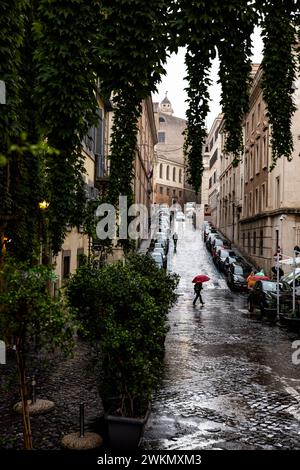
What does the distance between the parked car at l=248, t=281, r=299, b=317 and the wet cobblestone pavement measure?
3.35 feet

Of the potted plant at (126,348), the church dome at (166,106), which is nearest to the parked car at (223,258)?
the potted plant at (126,348)

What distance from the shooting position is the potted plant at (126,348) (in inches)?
289

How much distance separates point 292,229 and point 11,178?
89.7 ft

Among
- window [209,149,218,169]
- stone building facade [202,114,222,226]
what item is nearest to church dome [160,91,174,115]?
stone building facade [202,114,222,226]

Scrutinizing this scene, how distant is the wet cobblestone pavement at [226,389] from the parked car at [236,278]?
35.1 feet

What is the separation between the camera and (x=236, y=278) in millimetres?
33312

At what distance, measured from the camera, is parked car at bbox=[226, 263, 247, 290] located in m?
33.1

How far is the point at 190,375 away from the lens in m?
12.2

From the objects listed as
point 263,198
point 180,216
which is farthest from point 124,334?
point 180,216

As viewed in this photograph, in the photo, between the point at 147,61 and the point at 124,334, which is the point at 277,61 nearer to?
the point at 147,61

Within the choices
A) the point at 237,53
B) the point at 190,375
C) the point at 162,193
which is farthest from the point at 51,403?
the point at 162,193

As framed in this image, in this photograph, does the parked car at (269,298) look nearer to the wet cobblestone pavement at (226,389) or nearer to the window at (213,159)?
the wet cobblestone pavement at (226,389)

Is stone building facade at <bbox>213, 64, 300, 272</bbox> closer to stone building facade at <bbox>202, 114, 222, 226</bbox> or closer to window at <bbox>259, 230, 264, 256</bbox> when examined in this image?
window at <bbox>259, 230, 264, 256</bbox>
